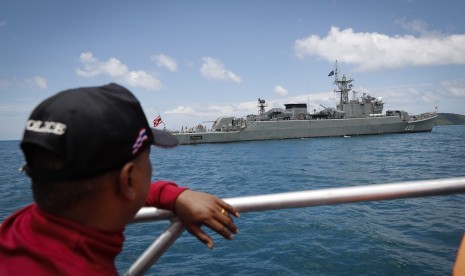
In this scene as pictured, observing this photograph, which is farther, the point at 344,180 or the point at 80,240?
the point at 344,180

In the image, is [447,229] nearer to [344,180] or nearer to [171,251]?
[171,251]

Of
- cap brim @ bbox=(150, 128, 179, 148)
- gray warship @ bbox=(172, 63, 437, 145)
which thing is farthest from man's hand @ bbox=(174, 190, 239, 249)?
gray warship @ bbox=(172, 63, 437, 145)

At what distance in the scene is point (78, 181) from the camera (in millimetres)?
895

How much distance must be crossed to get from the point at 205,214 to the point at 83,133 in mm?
692

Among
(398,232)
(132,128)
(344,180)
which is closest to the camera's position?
(132,128)

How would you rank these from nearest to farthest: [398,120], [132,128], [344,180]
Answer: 1. [132,128]
2. [344,180]
3. [398,120]

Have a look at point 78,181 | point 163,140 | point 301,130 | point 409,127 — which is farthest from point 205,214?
point 409,127

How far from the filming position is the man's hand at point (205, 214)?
54.2 inches

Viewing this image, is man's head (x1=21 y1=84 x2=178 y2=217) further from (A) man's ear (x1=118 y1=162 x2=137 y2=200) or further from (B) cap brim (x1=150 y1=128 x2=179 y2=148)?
(B) cap brim (x1=150 y1=128 x2=179 y2=148)

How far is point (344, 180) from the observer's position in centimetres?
1466

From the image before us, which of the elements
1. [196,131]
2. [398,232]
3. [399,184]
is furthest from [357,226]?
[196,131]

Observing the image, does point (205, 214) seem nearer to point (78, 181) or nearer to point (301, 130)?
point (78, 181)

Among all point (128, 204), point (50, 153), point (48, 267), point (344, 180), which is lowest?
point (344, 180)

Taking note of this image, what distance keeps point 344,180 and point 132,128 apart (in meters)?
15.0
